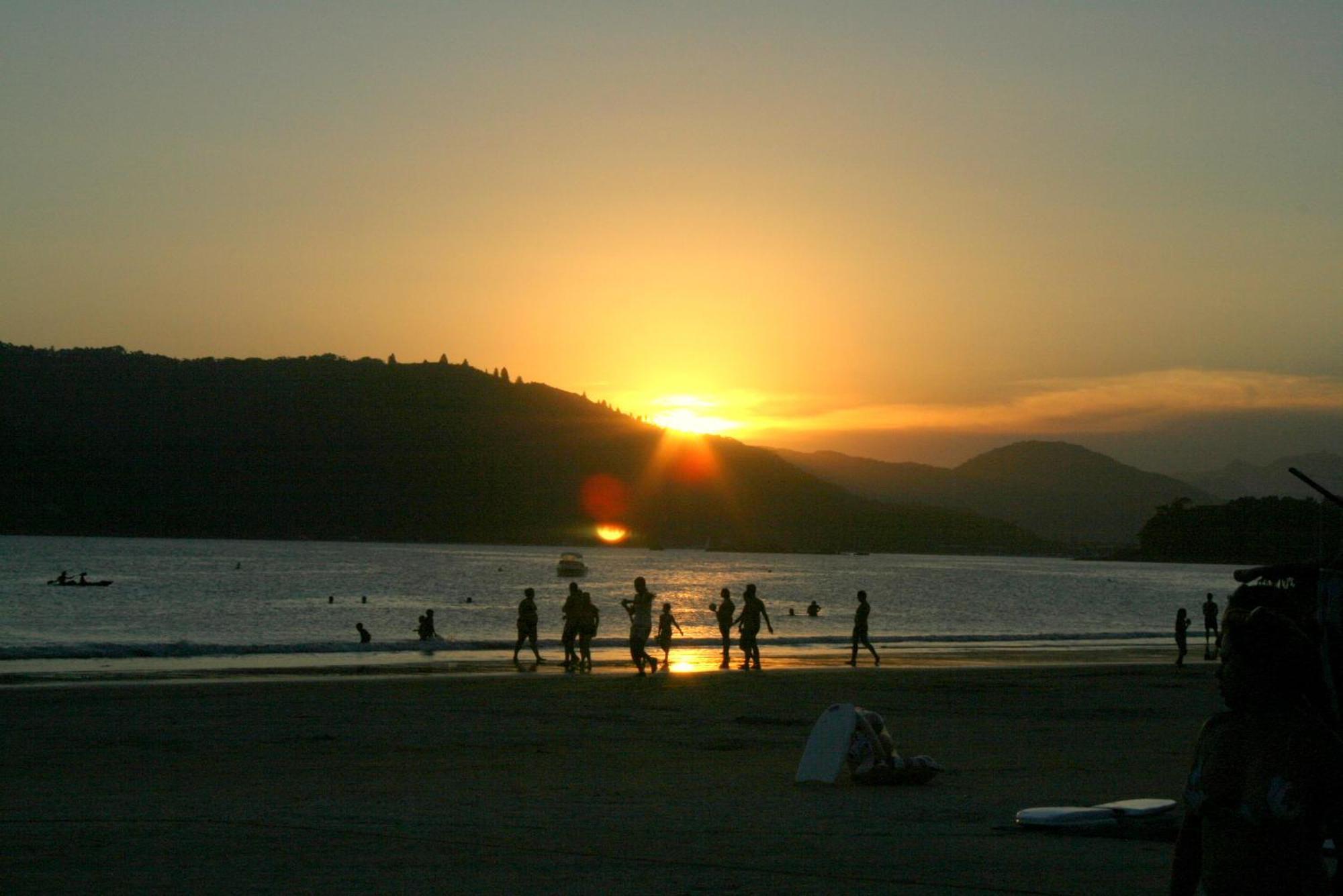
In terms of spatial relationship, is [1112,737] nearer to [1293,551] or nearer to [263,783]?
[263,783]

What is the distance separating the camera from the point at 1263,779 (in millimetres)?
4336

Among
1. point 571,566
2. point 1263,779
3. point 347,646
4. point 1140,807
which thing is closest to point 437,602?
point 347,646

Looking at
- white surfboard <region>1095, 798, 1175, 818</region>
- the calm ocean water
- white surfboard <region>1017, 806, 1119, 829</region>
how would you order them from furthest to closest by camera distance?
the calm ocean water, white surfboard <region>1095, 798, 1175, 818</region>, white surfboard <region>1017, 806, 1119, 829</region>

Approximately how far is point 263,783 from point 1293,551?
597 ft

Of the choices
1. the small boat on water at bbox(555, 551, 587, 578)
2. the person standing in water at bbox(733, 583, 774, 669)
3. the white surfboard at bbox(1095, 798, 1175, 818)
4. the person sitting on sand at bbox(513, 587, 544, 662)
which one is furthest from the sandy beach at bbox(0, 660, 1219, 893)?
the small boat on water at bbox(555, 551, 587, 578)

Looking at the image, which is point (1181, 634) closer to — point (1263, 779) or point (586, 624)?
point (586, 624)

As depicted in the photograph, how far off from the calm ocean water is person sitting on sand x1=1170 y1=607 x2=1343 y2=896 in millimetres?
30653

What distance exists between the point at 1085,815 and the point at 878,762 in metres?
2.59

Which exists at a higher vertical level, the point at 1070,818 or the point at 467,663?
the point at 1070,818

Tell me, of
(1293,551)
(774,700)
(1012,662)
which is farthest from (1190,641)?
(1293,551)

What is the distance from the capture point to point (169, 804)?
10742 mm

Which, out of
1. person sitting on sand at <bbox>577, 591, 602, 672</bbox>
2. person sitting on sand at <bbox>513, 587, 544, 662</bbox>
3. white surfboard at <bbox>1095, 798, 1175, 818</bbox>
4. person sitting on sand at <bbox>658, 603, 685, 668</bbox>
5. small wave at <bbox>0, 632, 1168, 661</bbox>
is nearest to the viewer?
white surfboard at <bbox>1095, 798, 1175, 818</bbox>

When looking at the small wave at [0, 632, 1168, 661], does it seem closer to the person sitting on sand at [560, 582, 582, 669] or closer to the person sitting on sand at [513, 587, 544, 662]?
the person sitting on sand at [513, 587, 544, 662]

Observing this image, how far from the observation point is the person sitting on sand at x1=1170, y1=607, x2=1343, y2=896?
4.30 metres
